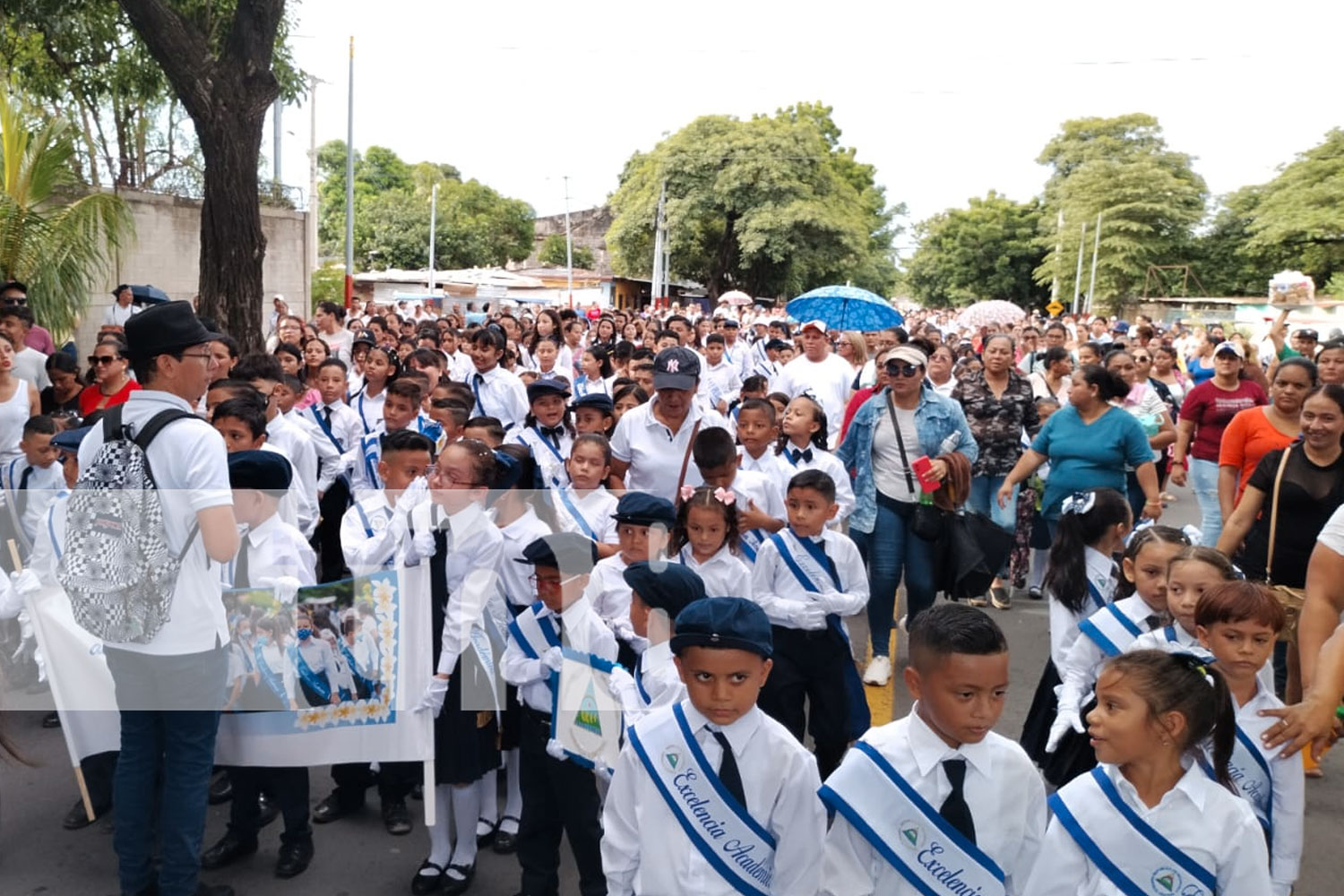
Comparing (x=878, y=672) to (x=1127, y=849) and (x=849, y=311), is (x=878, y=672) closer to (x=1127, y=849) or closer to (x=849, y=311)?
(x=1127, y=849)

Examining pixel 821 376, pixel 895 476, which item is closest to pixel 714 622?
pixel 895 476

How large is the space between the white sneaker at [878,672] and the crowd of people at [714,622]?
0.21ft

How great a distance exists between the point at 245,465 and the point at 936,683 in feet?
8.47

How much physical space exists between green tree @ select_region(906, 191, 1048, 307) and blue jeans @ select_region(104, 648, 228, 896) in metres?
59.8

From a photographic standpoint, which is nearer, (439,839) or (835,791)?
(835,791)

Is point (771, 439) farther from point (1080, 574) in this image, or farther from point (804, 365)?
point (804, 365)

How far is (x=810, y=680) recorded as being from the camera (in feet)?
13.5

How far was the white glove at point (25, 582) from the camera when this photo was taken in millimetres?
3715

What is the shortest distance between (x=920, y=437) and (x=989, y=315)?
1389 centimetres

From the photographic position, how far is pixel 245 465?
12.6 ft

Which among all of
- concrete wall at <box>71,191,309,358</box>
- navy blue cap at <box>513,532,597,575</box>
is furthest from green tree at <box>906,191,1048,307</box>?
navy blue cap at <box>513,532,597,575</box>

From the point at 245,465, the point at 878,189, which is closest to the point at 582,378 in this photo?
the point at 245,465

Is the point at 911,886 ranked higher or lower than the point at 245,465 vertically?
lower

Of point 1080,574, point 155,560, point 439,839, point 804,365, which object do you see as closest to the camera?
point 155,560
